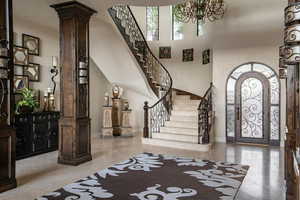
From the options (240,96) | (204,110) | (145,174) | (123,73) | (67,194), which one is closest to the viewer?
(67,194)

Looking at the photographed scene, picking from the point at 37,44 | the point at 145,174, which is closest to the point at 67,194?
the point at 145,174

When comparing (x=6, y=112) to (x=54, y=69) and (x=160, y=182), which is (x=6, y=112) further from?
(x=54, y=69)

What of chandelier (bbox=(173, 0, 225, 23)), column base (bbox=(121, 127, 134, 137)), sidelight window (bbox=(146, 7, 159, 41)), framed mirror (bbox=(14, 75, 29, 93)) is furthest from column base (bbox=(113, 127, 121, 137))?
chandelier (bbox=(173, 0, 225, 23))

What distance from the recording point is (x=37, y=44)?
18.7 feet

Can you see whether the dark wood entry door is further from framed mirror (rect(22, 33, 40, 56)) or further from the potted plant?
framed mirror (rect(22, 33, 40, 56))

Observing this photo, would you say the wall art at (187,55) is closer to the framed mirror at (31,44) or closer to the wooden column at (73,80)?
the wooden column at (73,80)

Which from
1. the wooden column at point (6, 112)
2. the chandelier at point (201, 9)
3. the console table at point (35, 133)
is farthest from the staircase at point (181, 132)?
the wooden column at point (6, 112)

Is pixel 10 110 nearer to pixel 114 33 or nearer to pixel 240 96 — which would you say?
pixel 114 33

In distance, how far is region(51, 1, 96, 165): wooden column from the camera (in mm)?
4426

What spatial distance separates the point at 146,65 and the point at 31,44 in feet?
10.7

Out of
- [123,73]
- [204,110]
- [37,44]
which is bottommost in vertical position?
[204,110]

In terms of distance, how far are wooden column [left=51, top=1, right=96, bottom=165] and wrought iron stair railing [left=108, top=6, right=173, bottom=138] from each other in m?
1.76

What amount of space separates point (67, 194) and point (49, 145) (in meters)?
2.76

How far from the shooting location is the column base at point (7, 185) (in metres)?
3.18
